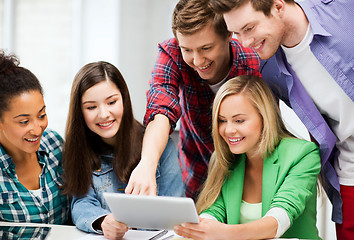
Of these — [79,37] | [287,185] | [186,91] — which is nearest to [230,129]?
[287,185]

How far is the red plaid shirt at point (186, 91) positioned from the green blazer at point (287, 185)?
36cm

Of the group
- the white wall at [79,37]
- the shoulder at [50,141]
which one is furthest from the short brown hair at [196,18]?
the white wall at [79,37]

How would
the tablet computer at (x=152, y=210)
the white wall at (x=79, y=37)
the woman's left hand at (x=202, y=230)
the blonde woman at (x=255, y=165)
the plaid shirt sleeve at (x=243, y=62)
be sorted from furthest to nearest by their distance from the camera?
the white wall at (x=79, y=37)
the plaid shirt sleeve at (x=243, y=62)
the blonde woman at (x=255, y=165)
the woman's left hand at (x=202, y=230)
the tablet computer at (x=152, y=210)

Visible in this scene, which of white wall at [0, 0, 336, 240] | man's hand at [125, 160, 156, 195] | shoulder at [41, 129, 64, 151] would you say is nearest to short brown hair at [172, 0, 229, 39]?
man's hand at [125, 160, 156, 195]

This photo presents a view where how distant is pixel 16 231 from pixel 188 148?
0.91 m

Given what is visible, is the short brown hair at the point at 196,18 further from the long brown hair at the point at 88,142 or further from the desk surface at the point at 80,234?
A: the desk surface at the point at 80,234

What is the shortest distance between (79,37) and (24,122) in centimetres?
213

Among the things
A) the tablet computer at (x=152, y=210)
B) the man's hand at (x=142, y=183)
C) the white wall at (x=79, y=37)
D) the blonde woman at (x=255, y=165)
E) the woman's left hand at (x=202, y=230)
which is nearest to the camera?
the tablet computer at (x=152, y=210)

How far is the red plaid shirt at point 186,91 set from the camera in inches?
71.0

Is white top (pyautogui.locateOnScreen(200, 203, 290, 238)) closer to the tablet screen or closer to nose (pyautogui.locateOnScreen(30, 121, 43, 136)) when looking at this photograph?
the tablet screen

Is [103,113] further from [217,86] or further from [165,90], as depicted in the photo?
[217,86]

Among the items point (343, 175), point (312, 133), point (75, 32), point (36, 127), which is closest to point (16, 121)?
point (36, 127)

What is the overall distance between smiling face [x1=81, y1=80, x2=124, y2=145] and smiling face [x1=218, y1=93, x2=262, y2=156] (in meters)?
0.40

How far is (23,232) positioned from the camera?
1.51 meters
